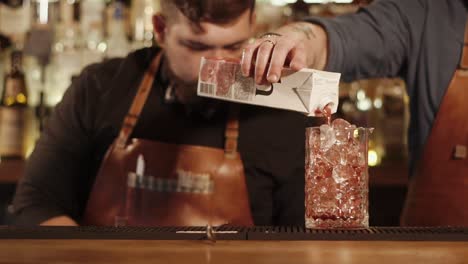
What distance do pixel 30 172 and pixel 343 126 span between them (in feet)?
3.81

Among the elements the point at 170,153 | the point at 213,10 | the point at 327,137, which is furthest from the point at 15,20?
the point at 327,137

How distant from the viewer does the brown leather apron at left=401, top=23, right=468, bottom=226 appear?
1797 millimetres

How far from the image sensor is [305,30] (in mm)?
1574

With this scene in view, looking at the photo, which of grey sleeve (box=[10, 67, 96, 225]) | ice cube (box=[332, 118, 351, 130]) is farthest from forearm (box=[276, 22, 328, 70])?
grey sleeve (box=[10, 67, 96, 225])

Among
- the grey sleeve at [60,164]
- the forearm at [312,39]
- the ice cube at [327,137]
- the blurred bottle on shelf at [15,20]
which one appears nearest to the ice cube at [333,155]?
the ice cube at [327,137]

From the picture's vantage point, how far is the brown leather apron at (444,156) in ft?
5.90

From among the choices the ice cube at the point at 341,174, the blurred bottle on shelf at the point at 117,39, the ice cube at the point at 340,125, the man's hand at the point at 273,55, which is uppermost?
Answer: the blurred bottle on shelf at the point at 117,39

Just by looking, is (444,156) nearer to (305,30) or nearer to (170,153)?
(305,30)

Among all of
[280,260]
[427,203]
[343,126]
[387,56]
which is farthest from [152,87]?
[280,260]

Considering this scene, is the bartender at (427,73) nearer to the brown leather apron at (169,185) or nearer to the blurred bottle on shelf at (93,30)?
the brown leather apron at (169,185)

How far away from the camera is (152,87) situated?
86.2 inches

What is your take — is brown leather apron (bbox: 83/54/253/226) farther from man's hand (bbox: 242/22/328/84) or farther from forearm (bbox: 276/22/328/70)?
man's hand (bbox: 242/22/328/84)

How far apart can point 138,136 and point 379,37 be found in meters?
0.71

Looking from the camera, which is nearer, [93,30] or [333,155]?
[333,155]
